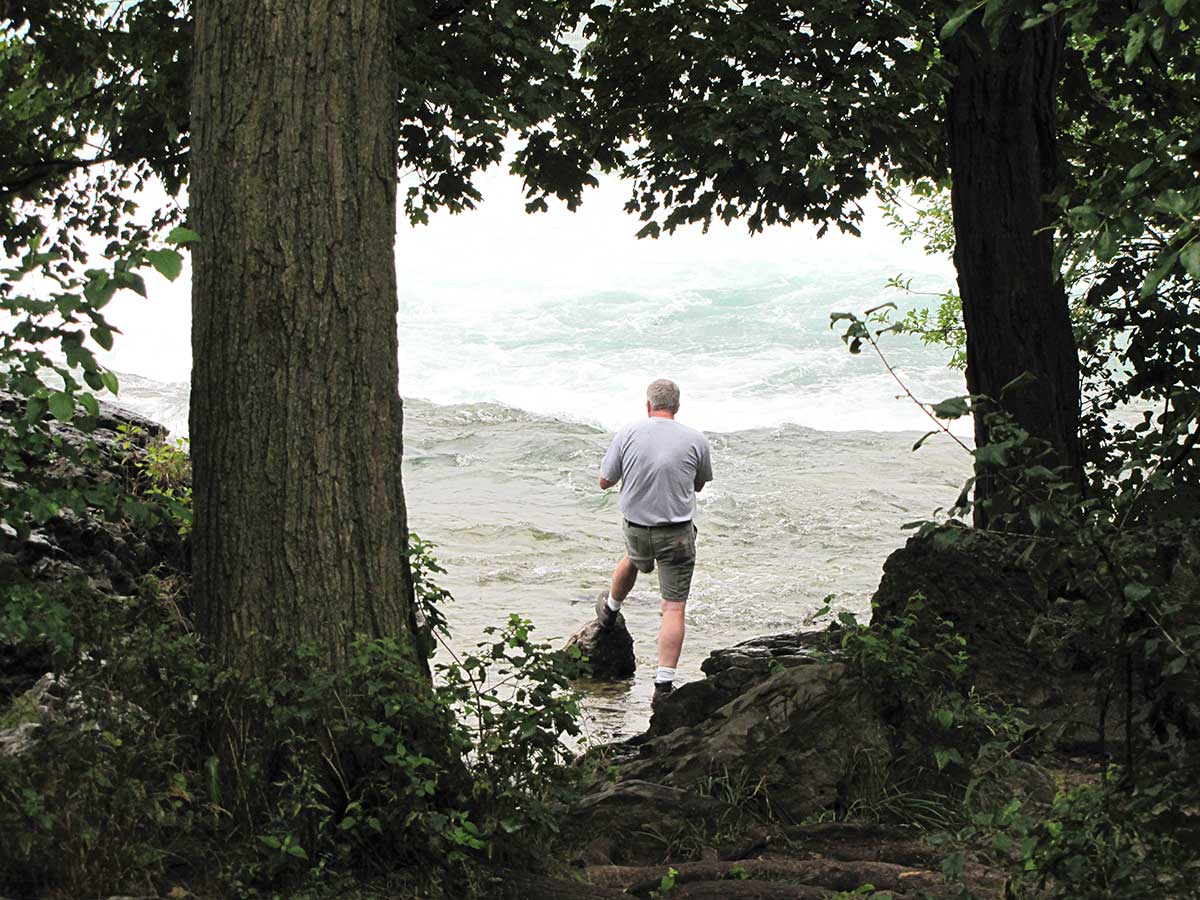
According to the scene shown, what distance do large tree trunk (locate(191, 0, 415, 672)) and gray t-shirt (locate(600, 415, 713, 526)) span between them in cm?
494

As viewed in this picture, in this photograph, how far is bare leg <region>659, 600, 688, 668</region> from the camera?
998cm

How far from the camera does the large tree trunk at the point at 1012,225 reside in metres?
8.88

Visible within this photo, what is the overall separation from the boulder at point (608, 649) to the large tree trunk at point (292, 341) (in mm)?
5543

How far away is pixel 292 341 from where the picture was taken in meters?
5.08

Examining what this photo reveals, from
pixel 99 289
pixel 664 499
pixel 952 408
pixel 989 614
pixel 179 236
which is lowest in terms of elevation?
pixel 989 614

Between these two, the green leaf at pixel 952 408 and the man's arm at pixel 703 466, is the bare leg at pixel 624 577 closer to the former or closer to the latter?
the man's arm at pixel 703 466

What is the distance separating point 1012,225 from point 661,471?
9.51 ft

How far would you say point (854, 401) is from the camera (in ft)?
142

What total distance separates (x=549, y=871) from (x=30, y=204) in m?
7.43

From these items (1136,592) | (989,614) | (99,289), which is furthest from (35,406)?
(989,614)

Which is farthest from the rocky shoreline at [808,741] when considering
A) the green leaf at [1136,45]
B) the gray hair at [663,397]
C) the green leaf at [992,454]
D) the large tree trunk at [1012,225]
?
the gray hair at [663,397]

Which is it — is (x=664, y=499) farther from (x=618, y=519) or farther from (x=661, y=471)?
(x=618, y=519)

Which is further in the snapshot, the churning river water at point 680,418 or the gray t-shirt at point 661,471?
the churning river water at point 680,418

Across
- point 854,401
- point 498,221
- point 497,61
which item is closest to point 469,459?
point 854,401
